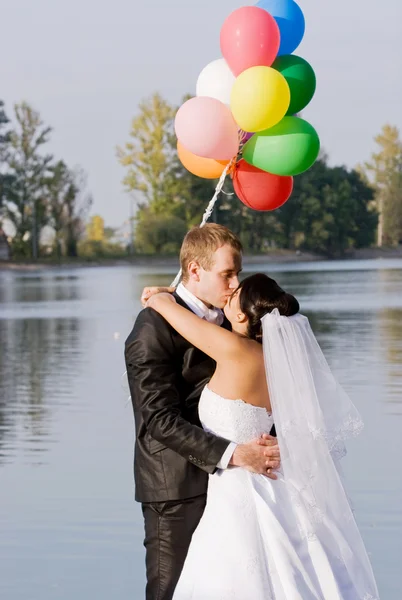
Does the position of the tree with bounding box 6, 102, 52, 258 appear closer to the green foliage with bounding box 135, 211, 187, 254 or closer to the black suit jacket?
the green foliage with bounding box 135, 211, 187, 254

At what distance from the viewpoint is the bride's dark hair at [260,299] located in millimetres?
3955

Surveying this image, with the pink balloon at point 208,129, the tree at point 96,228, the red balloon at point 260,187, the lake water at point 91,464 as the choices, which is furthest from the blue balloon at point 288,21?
the tree at point 96,228

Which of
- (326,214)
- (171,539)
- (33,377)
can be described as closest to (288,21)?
(171,539)

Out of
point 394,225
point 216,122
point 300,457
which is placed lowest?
point 394,225

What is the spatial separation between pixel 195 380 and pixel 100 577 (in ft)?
7.34

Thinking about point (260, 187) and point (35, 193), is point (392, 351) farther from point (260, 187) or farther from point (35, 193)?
point (35, 193)

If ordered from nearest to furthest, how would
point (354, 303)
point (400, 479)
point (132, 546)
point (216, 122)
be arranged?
point (216, 122)
point (132, 546)
point (400, 479)
point (354, 303)

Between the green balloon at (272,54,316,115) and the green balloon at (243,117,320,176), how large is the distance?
0.10m

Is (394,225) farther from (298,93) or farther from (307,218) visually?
(298,93)

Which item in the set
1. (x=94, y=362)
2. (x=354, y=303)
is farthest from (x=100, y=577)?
(x=354, y=303)

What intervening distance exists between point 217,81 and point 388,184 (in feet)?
403

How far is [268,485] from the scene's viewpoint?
3.96 meters

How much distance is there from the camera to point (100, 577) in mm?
6023

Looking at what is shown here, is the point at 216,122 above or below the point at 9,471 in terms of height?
above
